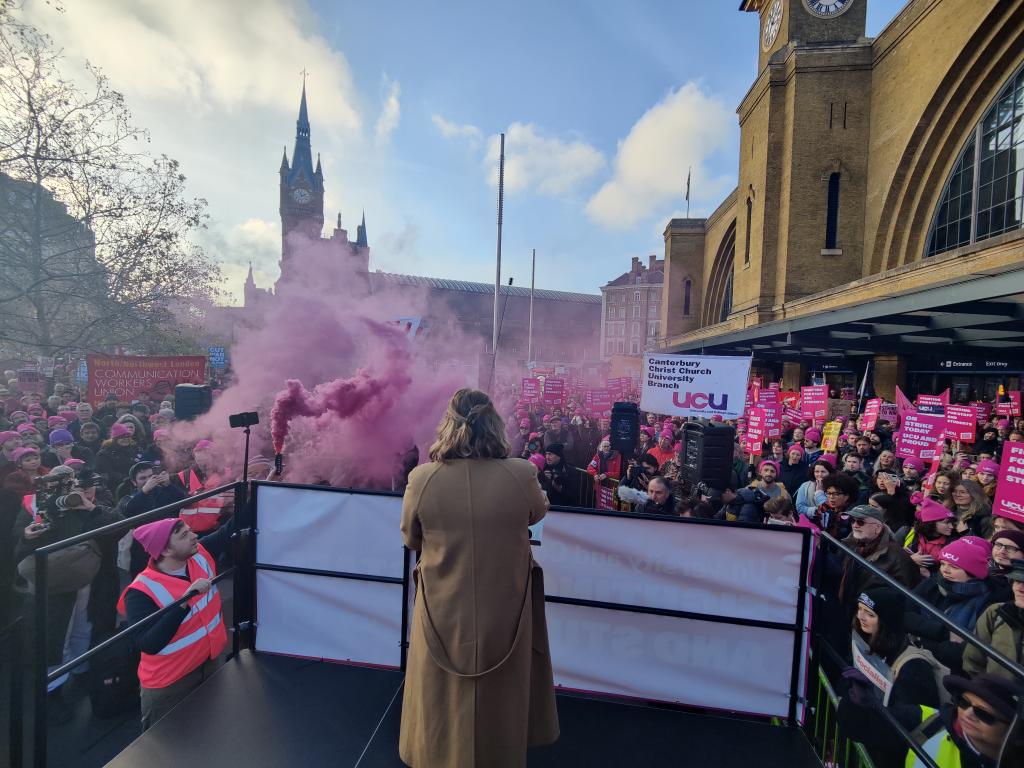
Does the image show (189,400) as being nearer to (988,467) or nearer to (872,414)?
(988,467)

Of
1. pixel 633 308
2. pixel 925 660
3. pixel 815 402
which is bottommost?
pixel 925 660

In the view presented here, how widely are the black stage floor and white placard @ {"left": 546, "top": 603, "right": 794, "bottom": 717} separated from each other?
0.35ft

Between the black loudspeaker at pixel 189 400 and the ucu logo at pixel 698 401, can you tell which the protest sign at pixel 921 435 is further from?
the black loudspeaker at pixel 189 400

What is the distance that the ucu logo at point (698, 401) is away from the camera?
7.16 meters

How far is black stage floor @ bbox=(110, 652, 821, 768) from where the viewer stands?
2.51m

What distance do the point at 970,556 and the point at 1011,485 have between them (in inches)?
92.2

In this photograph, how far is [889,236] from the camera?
1848 cm

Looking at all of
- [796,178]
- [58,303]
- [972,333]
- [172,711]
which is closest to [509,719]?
[172,711]

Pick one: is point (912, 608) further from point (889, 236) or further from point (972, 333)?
point (889, 236)

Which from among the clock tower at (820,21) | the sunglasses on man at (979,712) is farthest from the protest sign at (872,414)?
the clock tower at (820,21)

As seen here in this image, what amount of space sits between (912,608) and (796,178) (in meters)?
21.6

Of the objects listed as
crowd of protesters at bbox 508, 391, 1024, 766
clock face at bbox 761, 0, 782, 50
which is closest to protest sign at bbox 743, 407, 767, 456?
crowd of protesters at bbox 508, 391, 1024, 766

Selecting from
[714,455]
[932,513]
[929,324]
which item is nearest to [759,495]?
[714,455]

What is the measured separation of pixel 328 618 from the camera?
327cm
